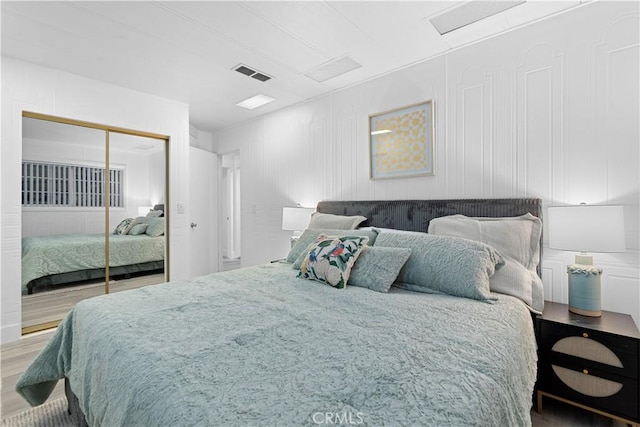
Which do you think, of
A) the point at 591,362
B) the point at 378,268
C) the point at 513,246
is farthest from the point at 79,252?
the point at 591,362

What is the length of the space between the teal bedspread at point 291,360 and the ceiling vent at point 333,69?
2.15m

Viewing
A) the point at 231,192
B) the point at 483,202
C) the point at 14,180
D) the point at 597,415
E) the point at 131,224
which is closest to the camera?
the point at 597,415

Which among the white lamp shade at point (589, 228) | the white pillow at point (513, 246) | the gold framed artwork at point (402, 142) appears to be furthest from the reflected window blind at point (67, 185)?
the white lamp shade at point (589, 228)

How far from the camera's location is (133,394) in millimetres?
914

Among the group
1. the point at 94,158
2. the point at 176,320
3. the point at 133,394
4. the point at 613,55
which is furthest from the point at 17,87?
the point at 613,55

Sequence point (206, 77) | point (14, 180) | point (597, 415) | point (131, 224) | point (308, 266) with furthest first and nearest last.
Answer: point (131, 224) → point (206, 77) → point (14, 180) → point (308, 266) → point (597, 415)

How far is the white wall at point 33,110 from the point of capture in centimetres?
269

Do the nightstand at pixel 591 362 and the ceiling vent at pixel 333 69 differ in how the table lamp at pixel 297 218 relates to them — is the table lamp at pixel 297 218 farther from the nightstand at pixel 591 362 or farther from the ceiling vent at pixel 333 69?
the nightstand at pixel 591 362

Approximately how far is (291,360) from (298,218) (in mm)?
2590

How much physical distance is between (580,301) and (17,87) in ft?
15.3

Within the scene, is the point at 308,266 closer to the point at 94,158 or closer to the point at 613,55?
the point at 613,55

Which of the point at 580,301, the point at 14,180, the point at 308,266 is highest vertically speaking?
the point at 14,180

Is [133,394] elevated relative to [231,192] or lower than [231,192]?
lower

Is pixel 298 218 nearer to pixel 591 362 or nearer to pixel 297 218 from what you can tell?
pixel 297 218
